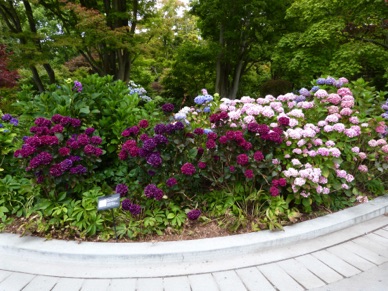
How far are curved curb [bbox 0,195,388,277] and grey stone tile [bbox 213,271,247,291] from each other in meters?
0.16

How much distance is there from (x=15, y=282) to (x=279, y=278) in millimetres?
1814

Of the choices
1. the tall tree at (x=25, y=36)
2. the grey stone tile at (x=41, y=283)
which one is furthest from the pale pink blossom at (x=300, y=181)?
the tall tree at (x=25, y=36)

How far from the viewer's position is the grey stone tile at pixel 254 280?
1.79m

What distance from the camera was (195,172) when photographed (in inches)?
102

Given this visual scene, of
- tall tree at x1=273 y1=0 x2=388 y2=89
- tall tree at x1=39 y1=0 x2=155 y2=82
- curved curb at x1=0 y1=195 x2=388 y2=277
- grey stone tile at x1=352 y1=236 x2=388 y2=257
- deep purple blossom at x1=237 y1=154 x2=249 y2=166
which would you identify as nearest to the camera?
curved curb at x1=0 y1=195 x2=388 y2=277

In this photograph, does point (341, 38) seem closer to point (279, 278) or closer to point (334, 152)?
point (334, 152)

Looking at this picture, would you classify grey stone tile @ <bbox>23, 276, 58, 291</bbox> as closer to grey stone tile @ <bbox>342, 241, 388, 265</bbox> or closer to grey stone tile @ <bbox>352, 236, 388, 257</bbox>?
grey stone tile @ <bbox>342, 241, 388, 265</bbox>

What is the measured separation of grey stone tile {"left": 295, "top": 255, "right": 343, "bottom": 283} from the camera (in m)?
1.89

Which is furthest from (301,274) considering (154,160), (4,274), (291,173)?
(4,274)

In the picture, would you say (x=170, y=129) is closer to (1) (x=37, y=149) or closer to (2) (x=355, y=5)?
(1) (x=37, y=149)

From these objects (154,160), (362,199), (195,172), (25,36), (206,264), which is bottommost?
(206,264)

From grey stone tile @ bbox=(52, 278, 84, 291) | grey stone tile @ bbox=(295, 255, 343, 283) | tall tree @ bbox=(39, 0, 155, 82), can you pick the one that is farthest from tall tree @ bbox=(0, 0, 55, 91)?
grey stone tile @ bbox=(295, 255, 343, 283)

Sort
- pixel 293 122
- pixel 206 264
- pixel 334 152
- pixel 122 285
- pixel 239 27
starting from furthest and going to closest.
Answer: pixel 239 27 → pixel 293 122 → pixel 334 152 → pixel 206 264 → pixel 122 285

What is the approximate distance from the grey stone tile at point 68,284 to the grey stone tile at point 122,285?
22 cm
